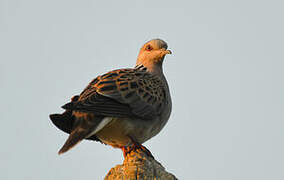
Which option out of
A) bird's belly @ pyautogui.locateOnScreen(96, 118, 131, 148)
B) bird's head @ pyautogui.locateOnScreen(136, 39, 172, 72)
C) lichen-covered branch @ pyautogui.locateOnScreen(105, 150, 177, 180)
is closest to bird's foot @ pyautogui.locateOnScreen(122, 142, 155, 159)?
bird's belly @ pyautogui.locateOnScreen(96, 118, 131, 148)

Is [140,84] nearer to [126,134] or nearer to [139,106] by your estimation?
[139,106]

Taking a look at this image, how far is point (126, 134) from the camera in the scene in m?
8.24

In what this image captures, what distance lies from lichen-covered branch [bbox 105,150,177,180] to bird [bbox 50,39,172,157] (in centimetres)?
75

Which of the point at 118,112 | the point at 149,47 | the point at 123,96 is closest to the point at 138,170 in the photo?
the point at 118,112

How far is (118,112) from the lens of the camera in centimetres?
798

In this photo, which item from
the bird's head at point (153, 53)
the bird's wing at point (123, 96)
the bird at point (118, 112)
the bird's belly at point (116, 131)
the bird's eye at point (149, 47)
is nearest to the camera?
the bird at point (118, 112)

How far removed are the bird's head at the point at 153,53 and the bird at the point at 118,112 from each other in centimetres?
99

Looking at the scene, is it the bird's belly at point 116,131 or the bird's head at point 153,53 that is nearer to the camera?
the bird's belly at point 116,131

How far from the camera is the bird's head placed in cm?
1060

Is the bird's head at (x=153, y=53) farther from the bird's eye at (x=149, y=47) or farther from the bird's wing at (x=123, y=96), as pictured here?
the bird's wing at (x=123, y=96)

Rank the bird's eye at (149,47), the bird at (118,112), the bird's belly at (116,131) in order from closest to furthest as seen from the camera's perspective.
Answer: the bird at (118,112) < the bird's belly at (116,131) < the bird's eye at (149,47)

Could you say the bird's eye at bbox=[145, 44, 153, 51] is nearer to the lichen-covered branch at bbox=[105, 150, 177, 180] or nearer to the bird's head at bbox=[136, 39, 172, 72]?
the bird's head at bbox=[136, 39, 172, 72]

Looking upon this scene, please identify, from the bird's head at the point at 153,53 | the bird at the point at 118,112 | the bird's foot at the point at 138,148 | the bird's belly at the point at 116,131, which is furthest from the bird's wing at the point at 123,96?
the bird's head at the point at 153,53

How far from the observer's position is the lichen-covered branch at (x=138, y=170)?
698 centimetres
